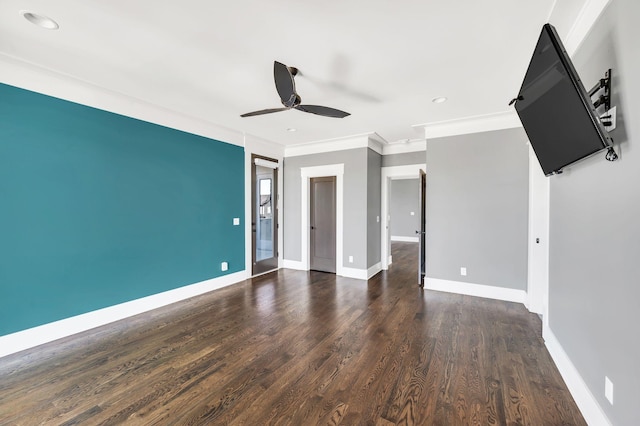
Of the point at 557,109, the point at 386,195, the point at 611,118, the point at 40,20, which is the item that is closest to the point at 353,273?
the point at 386,195

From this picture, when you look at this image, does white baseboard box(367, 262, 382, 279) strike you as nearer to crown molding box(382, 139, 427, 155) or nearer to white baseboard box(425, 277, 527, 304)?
white baseboard box(425, 277, 527, 304)

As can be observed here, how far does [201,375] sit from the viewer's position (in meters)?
2.17

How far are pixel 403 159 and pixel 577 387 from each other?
4.30 metres

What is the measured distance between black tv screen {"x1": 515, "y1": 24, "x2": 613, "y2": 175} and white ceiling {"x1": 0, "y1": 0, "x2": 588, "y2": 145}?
53 cm

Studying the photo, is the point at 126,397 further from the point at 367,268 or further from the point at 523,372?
the point at 367,268

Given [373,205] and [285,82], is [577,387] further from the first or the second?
[373,205]

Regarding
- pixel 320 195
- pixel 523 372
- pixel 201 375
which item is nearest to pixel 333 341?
pixel 201 375

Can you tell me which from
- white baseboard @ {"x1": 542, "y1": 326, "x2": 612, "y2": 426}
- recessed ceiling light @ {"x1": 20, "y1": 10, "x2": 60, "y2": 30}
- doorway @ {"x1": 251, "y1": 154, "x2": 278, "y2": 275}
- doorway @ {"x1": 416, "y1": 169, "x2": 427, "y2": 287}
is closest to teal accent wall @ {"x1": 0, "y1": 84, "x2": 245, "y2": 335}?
recessed ceiling light @ {"x1": 20, "y1": 10, "x2": 60, "y2": 30}

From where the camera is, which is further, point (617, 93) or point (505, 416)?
point (505, 416)

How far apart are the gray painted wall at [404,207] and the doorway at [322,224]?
5320mm

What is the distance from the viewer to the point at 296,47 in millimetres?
2219

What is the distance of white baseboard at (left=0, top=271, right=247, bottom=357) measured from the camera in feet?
8.25

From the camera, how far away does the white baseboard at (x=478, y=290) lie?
12.5 ft

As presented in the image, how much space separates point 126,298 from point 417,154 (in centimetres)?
539
